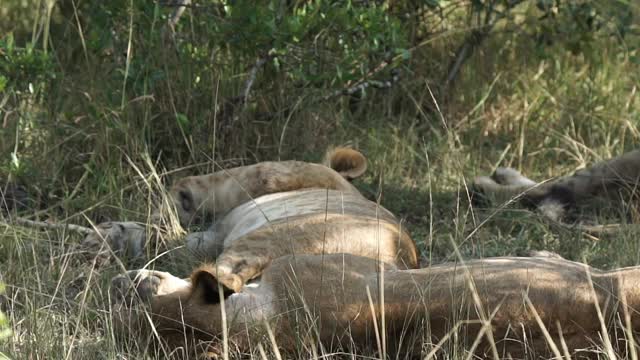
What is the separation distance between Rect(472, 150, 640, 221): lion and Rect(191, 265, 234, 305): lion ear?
2.18 metres

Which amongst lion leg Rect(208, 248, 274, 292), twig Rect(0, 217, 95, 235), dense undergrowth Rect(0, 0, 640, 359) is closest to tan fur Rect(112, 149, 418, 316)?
lion leg Rect(208, 248, 274, 292)

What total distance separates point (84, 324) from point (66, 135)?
67.9 inches

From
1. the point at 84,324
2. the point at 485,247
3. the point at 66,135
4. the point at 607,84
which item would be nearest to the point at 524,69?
the point at 607,84

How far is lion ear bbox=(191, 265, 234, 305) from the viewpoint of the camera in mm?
3045

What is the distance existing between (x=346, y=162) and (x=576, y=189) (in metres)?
1.02

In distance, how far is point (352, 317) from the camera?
9.98ft

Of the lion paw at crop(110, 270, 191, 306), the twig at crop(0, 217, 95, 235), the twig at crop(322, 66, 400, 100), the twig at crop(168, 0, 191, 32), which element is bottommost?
the twig at crop(0, 217, 95, 235)

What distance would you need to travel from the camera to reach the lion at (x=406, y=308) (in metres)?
2.96

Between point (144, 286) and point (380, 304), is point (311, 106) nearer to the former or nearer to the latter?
point (144, 286)

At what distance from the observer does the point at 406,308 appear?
9.88 feet

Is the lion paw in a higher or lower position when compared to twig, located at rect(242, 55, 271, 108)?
lower

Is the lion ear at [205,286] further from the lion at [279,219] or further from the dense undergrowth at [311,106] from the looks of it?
the dense undergrowth at [311,106]

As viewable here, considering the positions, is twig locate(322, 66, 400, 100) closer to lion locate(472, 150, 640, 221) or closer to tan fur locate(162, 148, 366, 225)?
lion locate(472, 150, 640, 221)

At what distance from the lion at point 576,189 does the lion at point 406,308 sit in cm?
191
